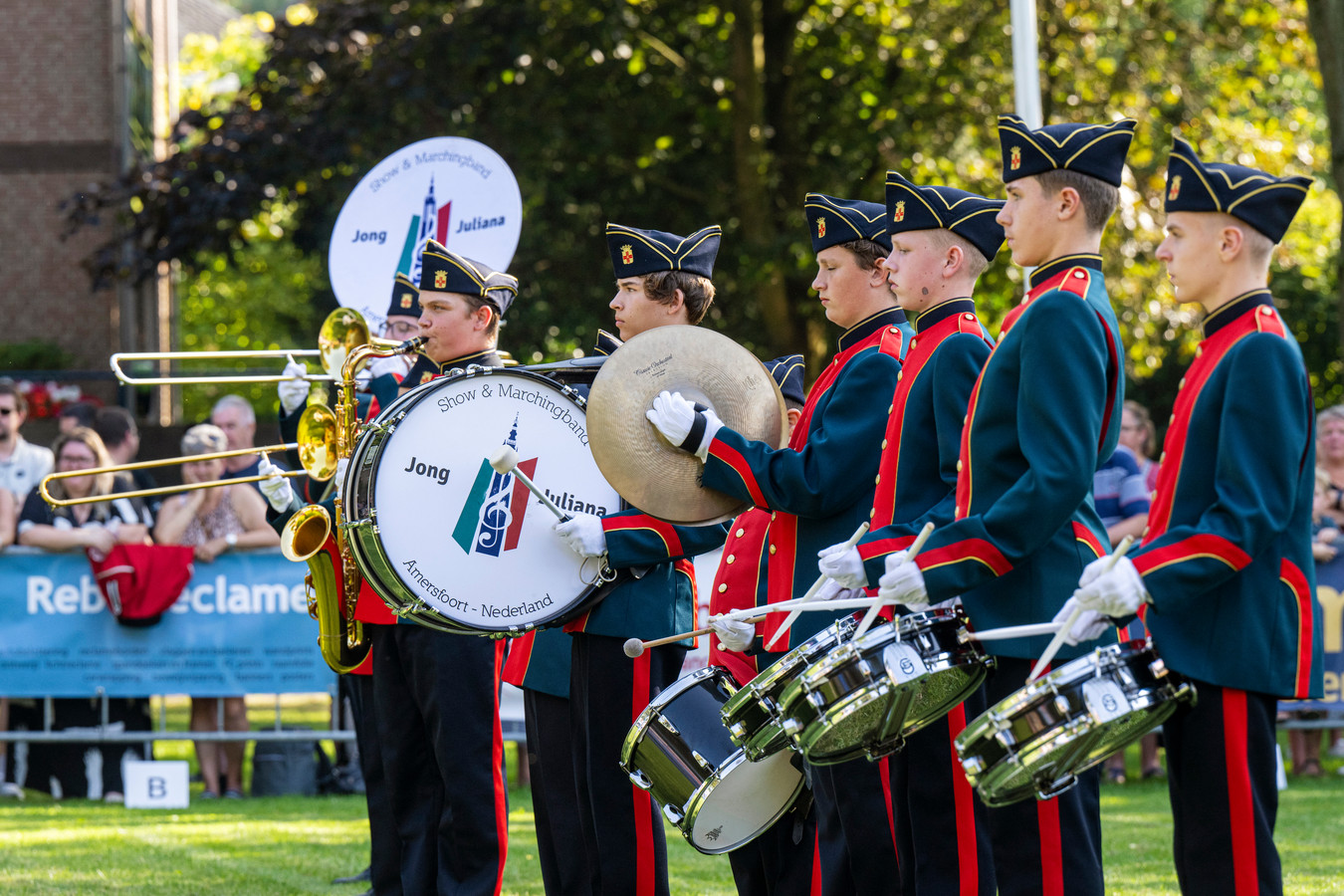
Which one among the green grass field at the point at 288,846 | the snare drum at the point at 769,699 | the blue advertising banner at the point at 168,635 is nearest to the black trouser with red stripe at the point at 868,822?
the snare drum at the point at 769,699

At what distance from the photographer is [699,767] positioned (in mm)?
4156

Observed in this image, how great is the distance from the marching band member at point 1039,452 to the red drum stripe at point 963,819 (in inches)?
4.4

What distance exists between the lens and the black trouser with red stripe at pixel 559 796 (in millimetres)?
4762

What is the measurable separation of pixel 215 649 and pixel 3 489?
146 cm

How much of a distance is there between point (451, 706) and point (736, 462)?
1771 millimetres

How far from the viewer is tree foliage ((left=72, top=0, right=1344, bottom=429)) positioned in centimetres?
1501

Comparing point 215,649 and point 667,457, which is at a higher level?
point 667,457

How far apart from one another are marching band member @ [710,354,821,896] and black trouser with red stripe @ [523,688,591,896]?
45cm

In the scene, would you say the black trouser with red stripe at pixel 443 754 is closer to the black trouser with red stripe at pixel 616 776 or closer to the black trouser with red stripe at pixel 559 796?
the black trouser with red stripe at pixel 559 796

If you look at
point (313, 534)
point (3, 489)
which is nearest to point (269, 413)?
point (3, 489)

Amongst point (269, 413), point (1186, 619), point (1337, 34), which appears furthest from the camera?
point (269, 413)

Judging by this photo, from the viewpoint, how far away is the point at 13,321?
20.6 metres

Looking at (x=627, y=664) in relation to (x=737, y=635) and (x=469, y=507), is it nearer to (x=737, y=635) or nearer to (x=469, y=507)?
(x=737, y=635)

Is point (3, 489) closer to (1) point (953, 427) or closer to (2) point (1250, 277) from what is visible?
(1) point (953, 427)
